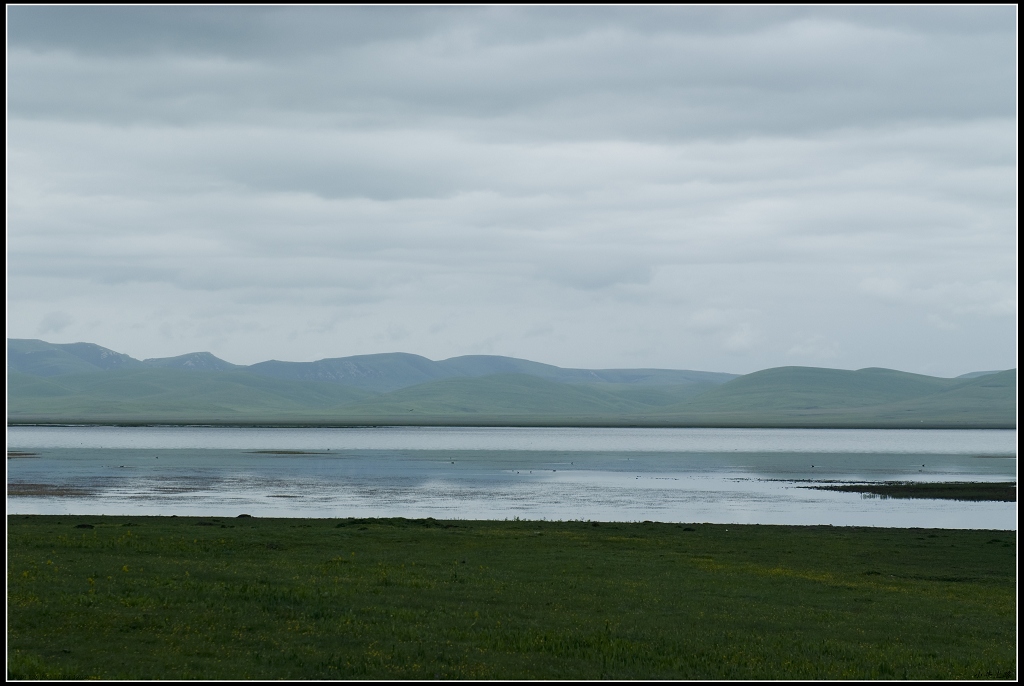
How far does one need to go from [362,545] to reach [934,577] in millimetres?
21582

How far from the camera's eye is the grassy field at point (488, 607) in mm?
19891

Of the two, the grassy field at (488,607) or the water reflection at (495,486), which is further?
the water reflection at (495,486)

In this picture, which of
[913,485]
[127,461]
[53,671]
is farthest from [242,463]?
[53,671]

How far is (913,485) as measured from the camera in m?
83.8

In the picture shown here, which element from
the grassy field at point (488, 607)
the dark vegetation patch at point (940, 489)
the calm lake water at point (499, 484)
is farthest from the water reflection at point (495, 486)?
the grassy field at point (488, 607)

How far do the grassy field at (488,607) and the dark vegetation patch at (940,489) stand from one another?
3573 centimetres

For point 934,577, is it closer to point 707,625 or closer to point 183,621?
point 707,625

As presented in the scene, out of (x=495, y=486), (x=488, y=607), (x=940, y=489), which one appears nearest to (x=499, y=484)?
(x=495, y=486)

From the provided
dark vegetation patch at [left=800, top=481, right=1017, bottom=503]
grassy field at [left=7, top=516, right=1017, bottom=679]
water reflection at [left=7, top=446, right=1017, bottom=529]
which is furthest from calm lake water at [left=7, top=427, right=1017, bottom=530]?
grassy field at [left=7, top=516, right=1017, bottom=679]

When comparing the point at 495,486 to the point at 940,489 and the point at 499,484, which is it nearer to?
the point at 499,484

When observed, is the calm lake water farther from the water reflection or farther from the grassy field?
the grassy field

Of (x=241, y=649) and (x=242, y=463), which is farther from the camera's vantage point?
(x=242, y=463)

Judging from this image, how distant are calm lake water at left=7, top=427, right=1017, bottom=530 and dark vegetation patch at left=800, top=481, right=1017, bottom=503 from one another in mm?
3380

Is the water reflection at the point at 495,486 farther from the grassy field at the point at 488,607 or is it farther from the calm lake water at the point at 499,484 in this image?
the grassy field at the point at 488,607
